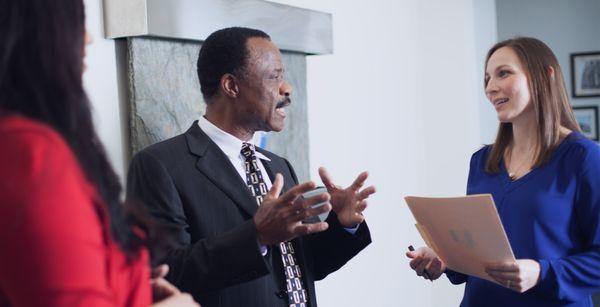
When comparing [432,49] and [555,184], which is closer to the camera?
[555,184]

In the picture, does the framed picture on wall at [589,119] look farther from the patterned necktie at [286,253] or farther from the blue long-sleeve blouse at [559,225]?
the patterned necktie at [286,253]

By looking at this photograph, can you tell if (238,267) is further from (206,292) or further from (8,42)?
(8,42)

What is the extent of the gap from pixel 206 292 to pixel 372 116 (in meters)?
2.15

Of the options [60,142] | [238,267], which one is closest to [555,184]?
[238,267]

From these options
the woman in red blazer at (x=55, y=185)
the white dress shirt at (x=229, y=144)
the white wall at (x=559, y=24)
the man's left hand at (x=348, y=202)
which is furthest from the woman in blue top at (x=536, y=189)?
the white wall at (x=559, y=24)

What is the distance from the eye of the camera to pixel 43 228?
0.87m

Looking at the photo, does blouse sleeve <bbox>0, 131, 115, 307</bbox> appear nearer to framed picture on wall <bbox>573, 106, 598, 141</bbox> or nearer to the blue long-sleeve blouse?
the blue long-sleeve blouse

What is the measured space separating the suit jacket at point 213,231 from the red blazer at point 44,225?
94 cm

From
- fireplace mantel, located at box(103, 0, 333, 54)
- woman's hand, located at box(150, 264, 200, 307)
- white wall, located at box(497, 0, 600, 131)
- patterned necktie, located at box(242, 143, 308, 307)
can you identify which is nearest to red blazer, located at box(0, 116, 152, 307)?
woman's hand, located at box(150, 264, 200, 307)

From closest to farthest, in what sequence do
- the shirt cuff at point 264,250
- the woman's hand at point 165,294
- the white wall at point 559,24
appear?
the woman's hand at point 165,294
the shirt cuff at point 264,250
the white wall at point 559,24

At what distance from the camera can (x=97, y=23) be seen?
231 cm

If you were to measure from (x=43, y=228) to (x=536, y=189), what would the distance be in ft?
6.08

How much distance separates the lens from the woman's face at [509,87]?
2.50 m

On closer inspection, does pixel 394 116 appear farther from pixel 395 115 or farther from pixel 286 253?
pixel 286 253
